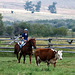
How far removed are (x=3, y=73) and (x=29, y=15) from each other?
166 metres

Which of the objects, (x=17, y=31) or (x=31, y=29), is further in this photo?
(x=31, y=29)

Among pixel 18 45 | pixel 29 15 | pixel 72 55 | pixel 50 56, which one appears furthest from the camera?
pixel 29 15

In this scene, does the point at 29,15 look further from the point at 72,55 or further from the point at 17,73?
the point at 17,73

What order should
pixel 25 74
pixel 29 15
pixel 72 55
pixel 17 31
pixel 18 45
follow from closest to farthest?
pixel 25 74
pixel 18 45
pixel 72 55
pixel 17 31
pixel 29 15

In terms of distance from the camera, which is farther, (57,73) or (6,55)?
(6,55)

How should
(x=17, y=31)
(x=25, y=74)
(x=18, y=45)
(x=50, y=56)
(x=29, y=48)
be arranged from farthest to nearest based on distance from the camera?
1. (x=17, y=31)
2. (x=18, y=45)
3. (x=29, y=48)
4. (x=50, y=56)
5. (x=25, y=74)

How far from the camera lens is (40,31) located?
6562 cm

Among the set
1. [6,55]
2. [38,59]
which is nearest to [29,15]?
[6,55]

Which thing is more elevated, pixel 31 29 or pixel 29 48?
pixel 29 48

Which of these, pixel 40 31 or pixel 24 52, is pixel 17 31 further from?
pixel 24 52

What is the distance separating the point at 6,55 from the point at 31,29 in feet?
141

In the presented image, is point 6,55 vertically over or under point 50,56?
under

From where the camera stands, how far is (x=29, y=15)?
176 metres

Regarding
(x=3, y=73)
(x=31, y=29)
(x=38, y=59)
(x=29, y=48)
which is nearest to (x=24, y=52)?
(x=29, y=48)
